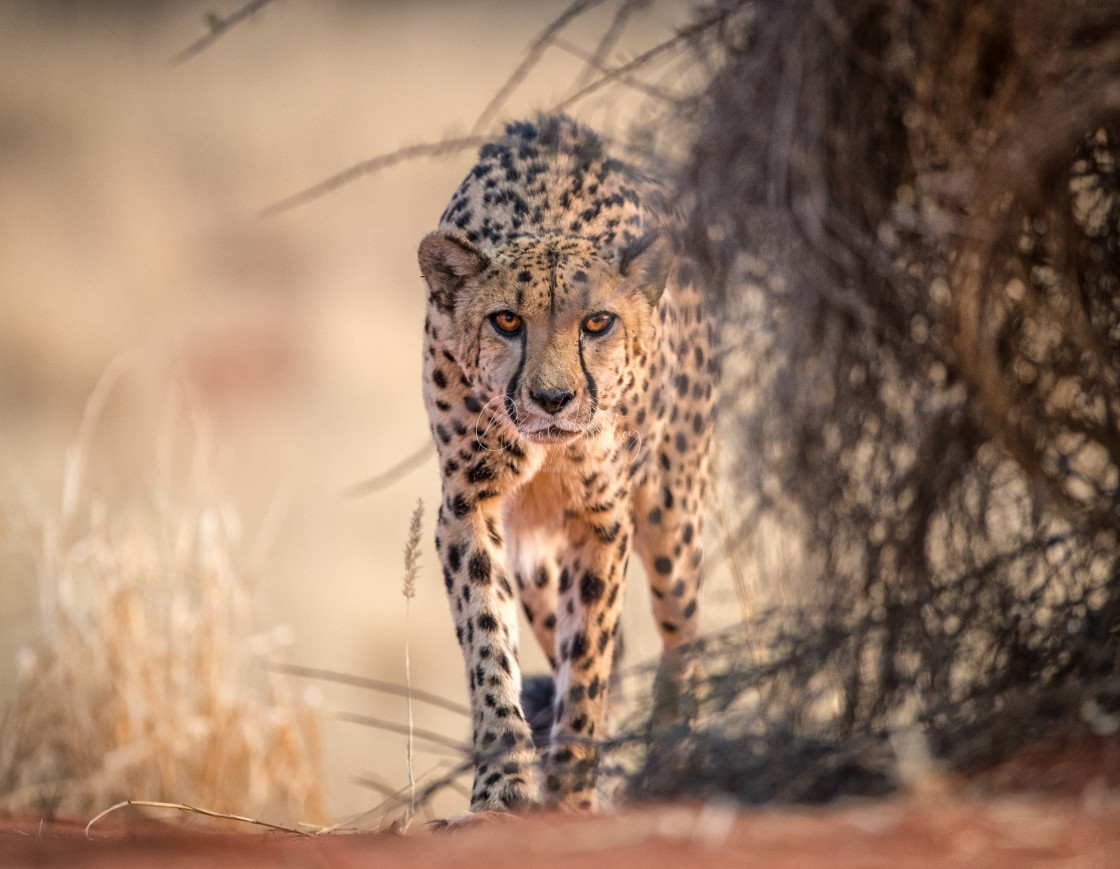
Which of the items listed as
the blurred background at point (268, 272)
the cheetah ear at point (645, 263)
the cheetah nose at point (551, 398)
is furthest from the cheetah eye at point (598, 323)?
the blurred background at point (268, 272)

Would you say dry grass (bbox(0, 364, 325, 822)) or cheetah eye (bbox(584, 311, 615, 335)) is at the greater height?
cheetah eye (bbox(584, 311, 615, 335))

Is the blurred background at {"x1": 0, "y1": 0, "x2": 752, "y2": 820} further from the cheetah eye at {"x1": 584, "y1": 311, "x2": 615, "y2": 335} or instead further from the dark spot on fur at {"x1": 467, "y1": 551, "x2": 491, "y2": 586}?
the cheetah eye at {"x1": 584, "y1": 311, "x2": 615, "y2": 335}

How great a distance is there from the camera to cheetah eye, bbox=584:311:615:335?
3288mm

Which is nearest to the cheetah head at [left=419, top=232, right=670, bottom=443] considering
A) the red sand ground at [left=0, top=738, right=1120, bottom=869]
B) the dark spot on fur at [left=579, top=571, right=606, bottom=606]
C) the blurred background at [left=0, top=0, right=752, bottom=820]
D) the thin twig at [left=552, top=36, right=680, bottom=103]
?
the dark spot on fur at [left=579, top=571, right=606, bottom=606]

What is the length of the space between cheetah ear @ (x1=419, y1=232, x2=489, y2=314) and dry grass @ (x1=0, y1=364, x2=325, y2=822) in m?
1.41

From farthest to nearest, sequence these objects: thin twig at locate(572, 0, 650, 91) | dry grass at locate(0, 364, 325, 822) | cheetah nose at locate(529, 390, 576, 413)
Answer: dry grass at locate(0, 364, 325, 822) < cheetah nose at locate(529, 390, 576, 413) < thin twig at locate(572, 0, 650, 91)

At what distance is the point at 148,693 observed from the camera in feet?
13.6

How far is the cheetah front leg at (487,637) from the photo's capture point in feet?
9.70

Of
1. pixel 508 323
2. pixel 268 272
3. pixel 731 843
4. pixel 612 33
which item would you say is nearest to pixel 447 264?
pixel 508 323

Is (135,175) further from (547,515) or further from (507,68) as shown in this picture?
(547,515)

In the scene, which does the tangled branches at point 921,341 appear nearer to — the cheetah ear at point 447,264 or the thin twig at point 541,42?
the thin twig at point 541,42

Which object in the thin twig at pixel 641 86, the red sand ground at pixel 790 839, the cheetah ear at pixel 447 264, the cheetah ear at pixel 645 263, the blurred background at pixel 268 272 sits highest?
the blurred background at pixel 268 272

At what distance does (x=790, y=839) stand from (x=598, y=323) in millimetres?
1820

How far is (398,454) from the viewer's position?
9.58 m
